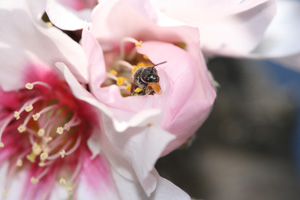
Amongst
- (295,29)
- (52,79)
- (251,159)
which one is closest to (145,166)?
(52,79)

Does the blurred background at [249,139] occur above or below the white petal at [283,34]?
below

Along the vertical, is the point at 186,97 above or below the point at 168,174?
above

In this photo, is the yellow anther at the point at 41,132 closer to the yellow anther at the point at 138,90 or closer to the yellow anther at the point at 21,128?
the yellow anther at the point at 21,128

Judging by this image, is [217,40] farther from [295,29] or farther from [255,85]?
[255,85]

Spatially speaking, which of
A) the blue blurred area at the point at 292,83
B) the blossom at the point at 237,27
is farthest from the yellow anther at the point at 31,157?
the blue blurred area at the point at 292,83

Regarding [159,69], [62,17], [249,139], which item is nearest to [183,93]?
[159,69]

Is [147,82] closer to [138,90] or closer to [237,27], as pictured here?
[138,90]
